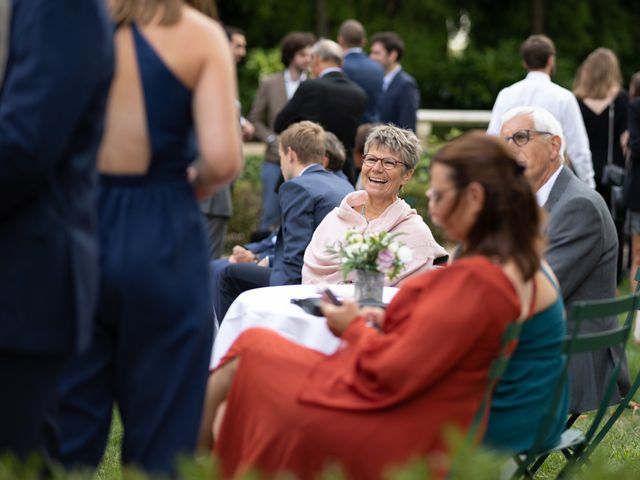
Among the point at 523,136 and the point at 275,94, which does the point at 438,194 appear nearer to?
the point at 523,136

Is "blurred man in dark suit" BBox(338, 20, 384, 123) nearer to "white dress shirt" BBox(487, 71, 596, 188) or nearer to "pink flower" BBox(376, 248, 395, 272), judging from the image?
"white dress shirt" BBox(487, 71, 596, 188)

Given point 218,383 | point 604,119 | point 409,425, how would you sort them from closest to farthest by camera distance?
point 409,425, point 218,383, point 604,119

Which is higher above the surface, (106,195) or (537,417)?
(106,195)

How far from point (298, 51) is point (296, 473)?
7498 millimetres

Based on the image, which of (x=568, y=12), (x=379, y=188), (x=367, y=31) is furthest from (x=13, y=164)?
(x=568, y=12)

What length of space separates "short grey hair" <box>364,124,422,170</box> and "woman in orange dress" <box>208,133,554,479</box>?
2377 mm

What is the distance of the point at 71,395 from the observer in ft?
10.4

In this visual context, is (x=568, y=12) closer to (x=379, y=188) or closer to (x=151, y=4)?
(x=379, y=188)

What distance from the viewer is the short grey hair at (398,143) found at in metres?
5.92

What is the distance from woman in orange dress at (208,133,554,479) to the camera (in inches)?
130

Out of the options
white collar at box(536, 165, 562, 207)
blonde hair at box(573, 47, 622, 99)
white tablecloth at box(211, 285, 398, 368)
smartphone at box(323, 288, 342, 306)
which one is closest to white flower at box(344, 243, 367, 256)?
white tablecloth at box(211, 285, 398, 368)

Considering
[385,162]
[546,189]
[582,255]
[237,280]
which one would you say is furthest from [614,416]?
[237,280]

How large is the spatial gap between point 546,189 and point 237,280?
2.46 metres

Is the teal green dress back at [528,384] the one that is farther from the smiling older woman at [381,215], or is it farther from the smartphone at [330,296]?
the smiling older woman at [381,215]
